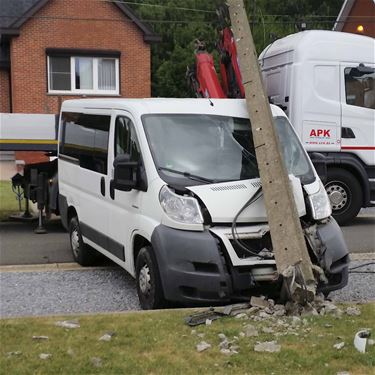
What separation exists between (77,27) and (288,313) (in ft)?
65.3

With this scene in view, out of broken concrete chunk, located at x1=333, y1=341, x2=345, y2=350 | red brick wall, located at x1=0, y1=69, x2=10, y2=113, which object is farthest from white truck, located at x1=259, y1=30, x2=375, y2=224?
red brick wall, located at x1=0, y1=69, x2=10, y2=113

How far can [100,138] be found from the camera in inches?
288

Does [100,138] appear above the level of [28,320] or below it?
above

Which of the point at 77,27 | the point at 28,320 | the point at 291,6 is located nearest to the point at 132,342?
the point at 28,320

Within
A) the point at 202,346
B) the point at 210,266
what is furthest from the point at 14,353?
the point at 210,266

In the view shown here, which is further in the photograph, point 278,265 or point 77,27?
point 77,27

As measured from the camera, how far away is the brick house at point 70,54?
74.8 ft

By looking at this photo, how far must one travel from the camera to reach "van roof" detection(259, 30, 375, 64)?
1113 centimetres

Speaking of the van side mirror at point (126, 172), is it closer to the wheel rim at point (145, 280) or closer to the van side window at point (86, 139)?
the wheel rim at point (145, 280)

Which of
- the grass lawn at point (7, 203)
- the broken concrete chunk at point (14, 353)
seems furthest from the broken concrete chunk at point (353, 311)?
the grass lawn at point (7, 203)

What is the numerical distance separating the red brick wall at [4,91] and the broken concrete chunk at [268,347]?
69.1 feet

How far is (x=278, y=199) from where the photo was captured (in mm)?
5566

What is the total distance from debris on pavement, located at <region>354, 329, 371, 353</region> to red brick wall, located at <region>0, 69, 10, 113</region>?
69.8ft

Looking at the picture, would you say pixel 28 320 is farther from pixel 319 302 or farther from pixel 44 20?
pixel 44 20
